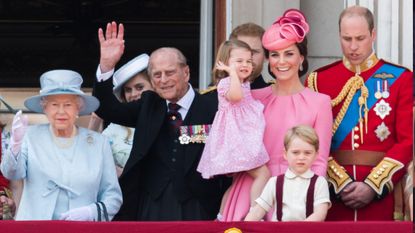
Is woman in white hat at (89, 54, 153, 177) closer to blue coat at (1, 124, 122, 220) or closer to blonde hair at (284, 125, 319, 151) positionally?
blue coat at (1, 124, 122, 220)

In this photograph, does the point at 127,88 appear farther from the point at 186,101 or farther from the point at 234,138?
the point at 234,138

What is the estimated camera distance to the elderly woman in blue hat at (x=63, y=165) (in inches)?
324

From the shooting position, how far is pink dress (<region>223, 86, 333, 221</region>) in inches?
323

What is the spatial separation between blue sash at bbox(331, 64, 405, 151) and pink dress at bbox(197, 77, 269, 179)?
477 millimetres

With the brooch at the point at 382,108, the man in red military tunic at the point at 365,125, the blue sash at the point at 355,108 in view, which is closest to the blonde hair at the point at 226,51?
the man in red military tunic at the point at 365,125

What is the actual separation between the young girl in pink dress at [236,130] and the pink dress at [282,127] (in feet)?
0.20

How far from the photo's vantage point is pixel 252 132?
823 cm

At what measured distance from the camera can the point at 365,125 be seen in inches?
333

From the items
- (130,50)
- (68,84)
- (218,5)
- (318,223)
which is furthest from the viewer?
(130,50)

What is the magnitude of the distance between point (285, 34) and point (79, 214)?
143 cm

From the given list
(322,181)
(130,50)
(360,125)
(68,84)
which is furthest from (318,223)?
(130,50)

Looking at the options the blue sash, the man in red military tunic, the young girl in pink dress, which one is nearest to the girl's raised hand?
the young girl in pink dress

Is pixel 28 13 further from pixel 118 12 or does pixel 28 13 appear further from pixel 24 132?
pixel 24 132

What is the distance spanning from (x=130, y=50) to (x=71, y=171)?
4118 mm
